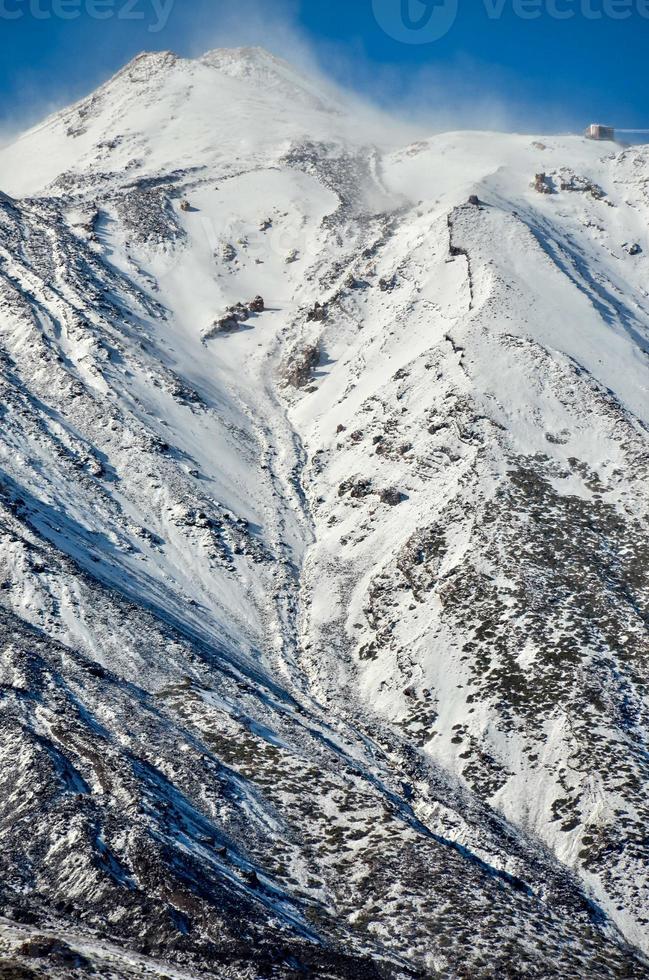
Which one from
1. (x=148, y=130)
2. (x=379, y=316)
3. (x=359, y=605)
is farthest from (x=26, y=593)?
(x=148, y=130)

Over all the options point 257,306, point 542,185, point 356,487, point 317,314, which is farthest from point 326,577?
→ point 542,185

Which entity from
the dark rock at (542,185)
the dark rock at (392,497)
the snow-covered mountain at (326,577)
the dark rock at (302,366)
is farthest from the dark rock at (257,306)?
the dark rock at (542,185)

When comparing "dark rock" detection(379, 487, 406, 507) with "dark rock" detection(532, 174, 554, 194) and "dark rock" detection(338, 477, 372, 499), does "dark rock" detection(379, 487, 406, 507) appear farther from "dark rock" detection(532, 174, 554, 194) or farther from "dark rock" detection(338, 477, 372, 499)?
"dark rock" detection(532, 174, 554, 194)

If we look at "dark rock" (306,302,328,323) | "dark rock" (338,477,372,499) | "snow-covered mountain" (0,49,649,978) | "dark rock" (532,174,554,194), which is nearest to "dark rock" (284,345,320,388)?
"snow-covered mountain" (0,49,649,978)

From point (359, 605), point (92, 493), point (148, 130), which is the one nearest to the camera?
point (359, 605)

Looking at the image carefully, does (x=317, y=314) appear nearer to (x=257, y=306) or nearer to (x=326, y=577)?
(x=257, y=306)

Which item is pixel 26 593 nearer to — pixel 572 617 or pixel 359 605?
pixel 359 605

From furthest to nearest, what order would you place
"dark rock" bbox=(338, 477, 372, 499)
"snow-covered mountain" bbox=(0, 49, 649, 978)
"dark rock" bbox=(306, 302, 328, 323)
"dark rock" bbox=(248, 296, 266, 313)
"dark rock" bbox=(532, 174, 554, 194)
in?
"dark rock" bbox=(532, 174, 554, 194) → "dark rock" bbox=(248, 296, 266, 313) → "dark rock" bbox=(306, 302, 328, 323) → "dark rock" bbox=(338, 477, 372, 499) → "snow-covered mountain" bbox=(0, 49, 649, 978)

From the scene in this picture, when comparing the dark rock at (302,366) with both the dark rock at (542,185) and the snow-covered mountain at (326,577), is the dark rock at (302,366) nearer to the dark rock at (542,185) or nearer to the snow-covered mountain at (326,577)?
the snow-covered mountain at (326,577)
